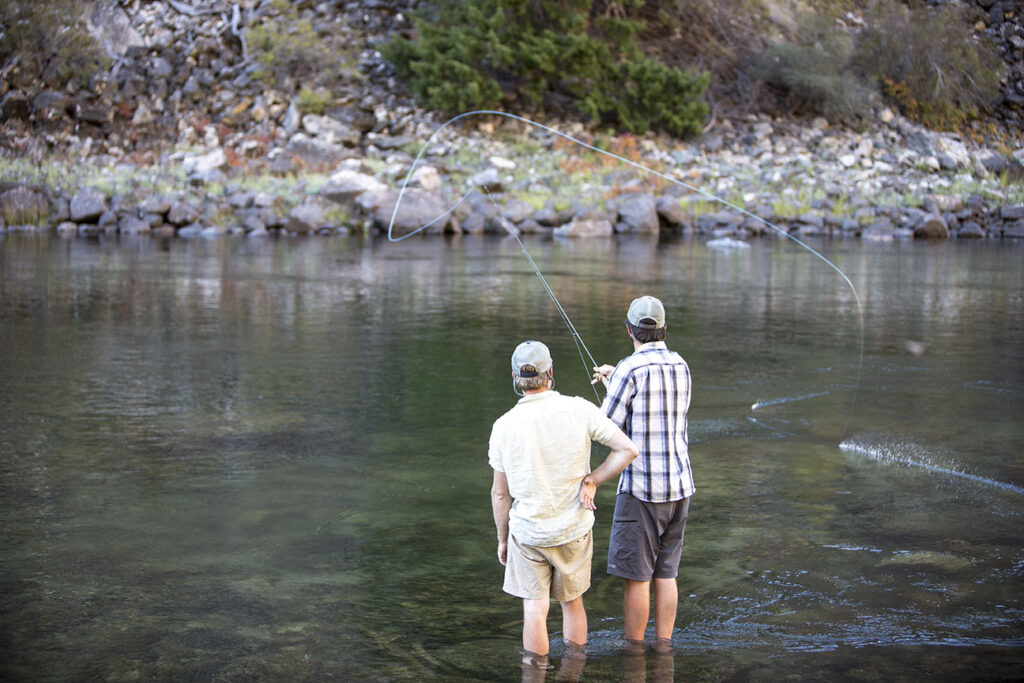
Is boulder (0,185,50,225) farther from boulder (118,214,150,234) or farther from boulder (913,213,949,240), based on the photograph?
boulder (913,213,949,240)

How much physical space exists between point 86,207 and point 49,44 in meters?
15.7

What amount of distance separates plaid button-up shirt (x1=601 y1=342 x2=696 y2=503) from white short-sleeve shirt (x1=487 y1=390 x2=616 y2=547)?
0.68ft

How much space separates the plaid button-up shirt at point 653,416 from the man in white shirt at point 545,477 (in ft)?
0.54

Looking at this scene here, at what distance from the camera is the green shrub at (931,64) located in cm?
4303

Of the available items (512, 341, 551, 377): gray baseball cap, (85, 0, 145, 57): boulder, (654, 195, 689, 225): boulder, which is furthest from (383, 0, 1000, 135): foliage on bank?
(512, 341, 551, 377): gray baseball cap

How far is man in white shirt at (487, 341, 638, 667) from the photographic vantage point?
400cm

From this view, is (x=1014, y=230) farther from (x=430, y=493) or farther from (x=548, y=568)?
(x=548, y=568)

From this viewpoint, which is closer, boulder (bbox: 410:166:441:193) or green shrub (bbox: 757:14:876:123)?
boulder (bbox: 410:166:441:193)

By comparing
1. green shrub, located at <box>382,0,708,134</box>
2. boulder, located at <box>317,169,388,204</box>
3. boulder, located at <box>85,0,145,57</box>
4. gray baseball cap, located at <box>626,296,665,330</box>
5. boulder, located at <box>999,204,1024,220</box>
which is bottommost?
gray baseball cap, located at <box>626,296,665,330</box>

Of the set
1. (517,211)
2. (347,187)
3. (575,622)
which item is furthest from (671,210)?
(575,622)

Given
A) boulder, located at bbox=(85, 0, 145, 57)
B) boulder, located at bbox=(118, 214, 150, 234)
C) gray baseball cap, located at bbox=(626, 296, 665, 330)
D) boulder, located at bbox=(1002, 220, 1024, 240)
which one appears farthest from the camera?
boulder, located at bbox=(85, 0, 145, 57)

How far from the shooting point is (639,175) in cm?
3641

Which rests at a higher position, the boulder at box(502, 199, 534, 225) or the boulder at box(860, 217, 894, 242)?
the boulder at box(502, 199, 534, 225)

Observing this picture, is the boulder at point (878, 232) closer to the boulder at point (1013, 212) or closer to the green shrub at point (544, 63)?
the boulder at point (1013, 212)
